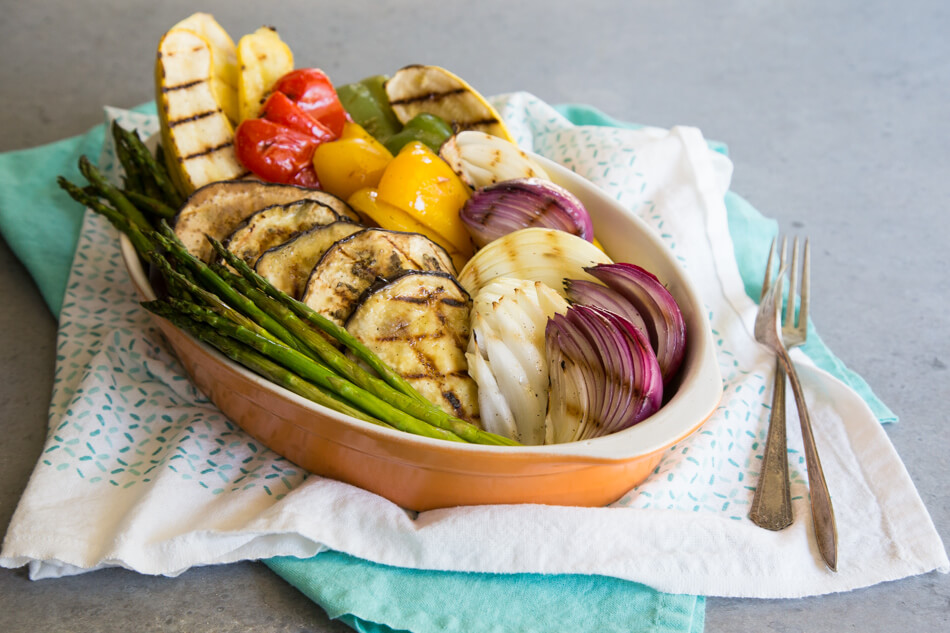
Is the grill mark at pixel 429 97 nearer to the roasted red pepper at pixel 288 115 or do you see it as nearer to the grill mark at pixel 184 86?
the roasted red pepper at pixel 288 115

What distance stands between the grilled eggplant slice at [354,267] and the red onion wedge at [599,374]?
0.42 metres

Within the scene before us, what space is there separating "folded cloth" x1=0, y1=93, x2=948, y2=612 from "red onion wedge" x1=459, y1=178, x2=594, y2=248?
578mm

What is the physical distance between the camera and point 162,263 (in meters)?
1.98

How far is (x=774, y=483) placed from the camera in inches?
77.8

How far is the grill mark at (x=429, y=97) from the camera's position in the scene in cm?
272

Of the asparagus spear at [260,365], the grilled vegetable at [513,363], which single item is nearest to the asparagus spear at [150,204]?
the asparagus spear at [260,365]

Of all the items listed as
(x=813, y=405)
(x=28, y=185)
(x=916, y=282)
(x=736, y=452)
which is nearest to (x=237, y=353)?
(x=736, y=452)

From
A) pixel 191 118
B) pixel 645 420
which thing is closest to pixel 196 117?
pixel 191 118

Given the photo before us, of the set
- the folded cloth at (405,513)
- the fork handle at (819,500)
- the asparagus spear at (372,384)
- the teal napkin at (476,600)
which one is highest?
the asparagus spear at (372,384)

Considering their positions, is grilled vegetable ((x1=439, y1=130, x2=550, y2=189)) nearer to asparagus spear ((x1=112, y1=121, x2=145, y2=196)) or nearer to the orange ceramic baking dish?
the orange ceramic baking dish

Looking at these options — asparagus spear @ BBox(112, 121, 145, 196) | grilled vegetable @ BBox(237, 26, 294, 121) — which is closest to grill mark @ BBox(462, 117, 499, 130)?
grilled vegetable @ BBox(237, 26, 294, 121)

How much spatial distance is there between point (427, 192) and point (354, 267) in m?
0.40

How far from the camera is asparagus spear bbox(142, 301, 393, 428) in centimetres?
179

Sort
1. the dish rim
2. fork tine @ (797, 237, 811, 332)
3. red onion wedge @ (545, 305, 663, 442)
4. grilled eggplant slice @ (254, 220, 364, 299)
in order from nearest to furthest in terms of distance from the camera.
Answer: the dish rim, red onion wedge @ (545, 305, 663, 442), grilled eggplant slice @ (254, 220, 364, 299), fork tine @ (797, 237, 811, 332)
